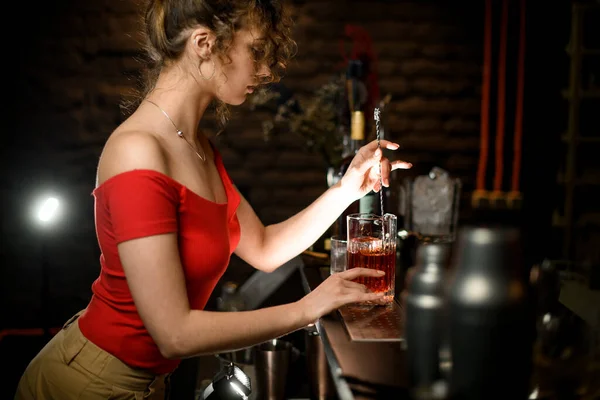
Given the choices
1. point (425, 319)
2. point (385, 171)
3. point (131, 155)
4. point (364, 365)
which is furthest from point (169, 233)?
point (385, 171)

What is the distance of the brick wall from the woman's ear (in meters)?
3.02

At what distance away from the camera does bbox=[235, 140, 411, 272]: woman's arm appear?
1798 mm

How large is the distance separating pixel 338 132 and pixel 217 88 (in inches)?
51.4

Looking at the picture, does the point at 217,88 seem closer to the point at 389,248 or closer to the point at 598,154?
the point at 389,248

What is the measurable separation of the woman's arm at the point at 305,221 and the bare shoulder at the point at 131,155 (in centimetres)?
53

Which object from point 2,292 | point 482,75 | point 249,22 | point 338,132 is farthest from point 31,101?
point 249,22

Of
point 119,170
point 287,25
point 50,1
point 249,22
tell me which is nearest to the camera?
point 119,170

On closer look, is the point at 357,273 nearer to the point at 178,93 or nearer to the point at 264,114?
the point at 178,93

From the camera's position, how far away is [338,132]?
2703 millimetres

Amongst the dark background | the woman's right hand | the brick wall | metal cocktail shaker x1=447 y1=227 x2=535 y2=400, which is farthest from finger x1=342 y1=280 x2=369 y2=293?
the brick wall

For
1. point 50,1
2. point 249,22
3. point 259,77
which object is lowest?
point 259,77

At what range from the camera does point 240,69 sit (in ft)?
4.68

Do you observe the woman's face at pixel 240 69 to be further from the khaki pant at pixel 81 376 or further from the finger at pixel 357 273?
the khaki pant at pixel 81 376

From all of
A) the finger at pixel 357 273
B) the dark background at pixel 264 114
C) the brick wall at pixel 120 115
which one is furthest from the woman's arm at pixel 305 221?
the brick wall at pixel 120 115
